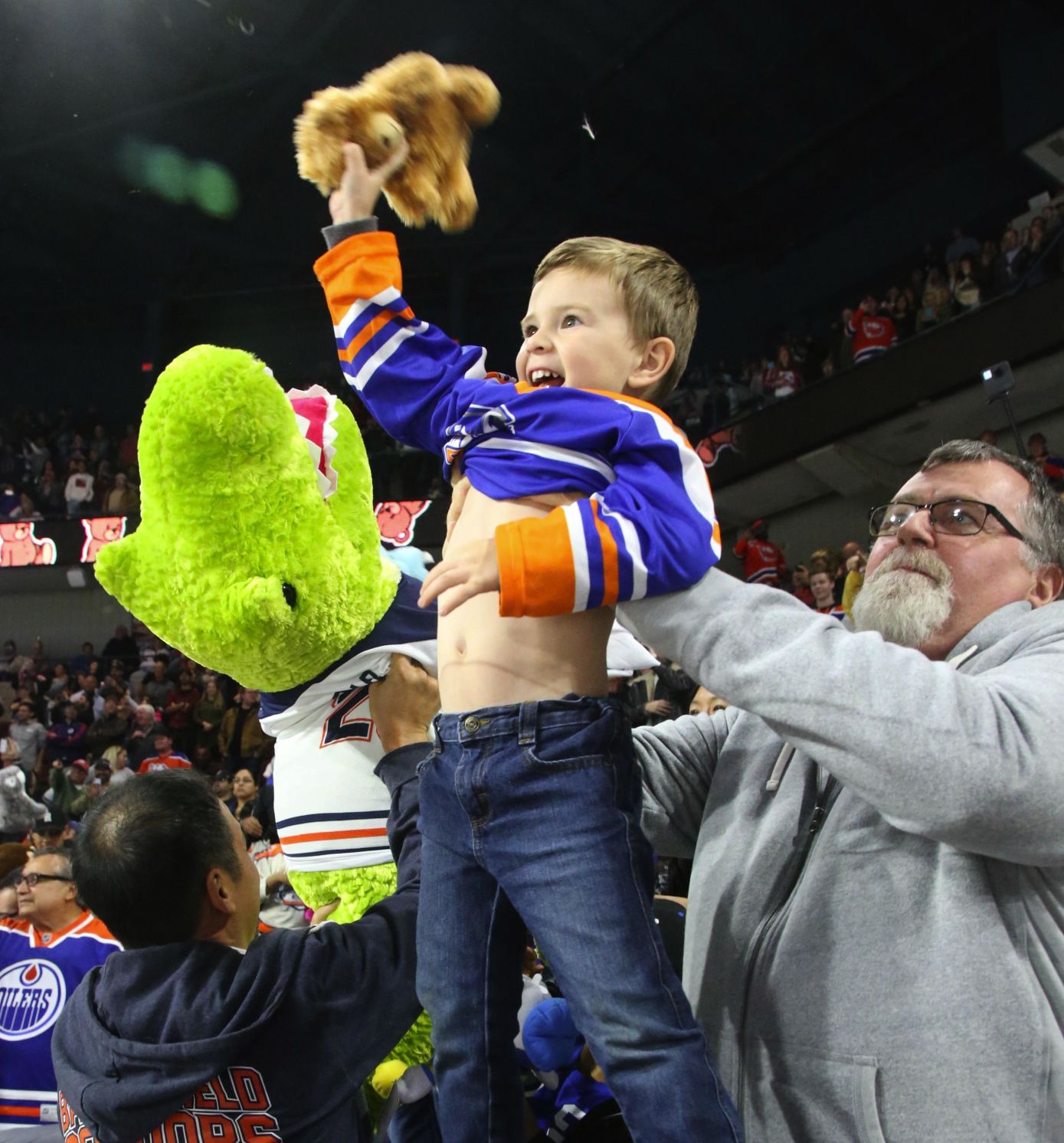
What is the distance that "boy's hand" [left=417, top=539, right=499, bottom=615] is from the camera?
1134 mm

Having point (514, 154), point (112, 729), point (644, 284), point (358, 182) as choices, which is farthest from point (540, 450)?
point (514, 154)

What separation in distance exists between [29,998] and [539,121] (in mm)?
12695

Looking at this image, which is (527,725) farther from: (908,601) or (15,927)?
(15,927)

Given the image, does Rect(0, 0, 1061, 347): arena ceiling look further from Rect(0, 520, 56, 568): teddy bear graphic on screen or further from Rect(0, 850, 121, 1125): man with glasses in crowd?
Rect(0, 850, 121, 1125): man with glasses in crowd

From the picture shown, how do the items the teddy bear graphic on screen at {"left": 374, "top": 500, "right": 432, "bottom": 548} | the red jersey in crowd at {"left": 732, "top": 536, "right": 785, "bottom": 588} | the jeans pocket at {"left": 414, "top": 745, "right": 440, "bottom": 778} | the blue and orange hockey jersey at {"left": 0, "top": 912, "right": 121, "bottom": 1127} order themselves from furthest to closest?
the teddy bear graphic on screen at {"left": 374, "top": 500, "right": 432, "bottom": 548}, the red jersey in crowd at {"left": 732, "top": 536, "right": 785, "bottom": 588}, the blue and orange hockey jersey at {"left": 0, "top": 912, "right": 121, "bottom": 1127}, the jeans pocket at {"left": 414, "top": 745, "right": 440, "bottom": 778}

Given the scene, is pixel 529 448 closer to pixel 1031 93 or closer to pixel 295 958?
pixel 295 958

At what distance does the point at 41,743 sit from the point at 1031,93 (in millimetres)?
11707

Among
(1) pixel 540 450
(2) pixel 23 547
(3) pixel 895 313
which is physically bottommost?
(1) pixel 540 450

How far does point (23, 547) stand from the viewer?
43.9 ft

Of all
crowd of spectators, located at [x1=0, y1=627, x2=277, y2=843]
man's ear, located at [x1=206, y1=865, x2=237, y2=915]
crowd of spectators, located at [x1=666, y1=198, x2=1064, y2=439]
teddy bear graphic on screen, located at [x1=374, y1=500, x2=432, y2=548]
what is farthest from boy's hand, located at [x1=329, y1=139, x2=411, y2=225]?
teddy bear graphic on screen, located at [x1=374, y1=500, x2=432, y2=548]

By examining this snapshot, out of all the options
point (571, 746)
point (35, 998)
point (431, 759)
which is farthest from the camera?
point (35, 998)

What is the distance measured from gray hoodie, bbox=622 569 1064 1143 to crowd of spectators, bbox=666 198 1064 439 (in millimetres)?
9102

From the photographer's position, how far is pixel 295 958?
4.99 feet

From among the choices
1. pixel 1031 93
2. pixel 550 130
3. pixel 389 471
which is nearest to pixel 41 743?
pixel 389 471
